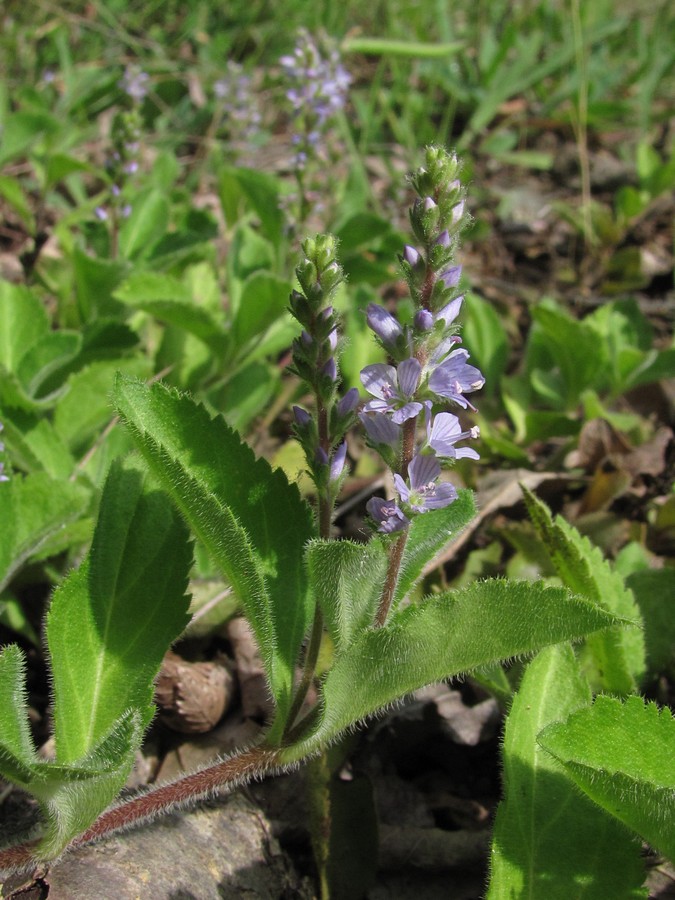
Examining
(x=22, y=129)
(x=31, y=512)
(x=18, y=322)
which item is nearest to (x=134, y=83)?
(x=22, y=129)

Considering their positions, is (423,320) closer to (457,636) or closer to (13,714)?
(457,636)

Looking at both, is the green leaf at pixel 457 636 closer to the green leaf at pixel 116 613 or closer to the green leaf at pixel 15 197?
the green leaf at pixel 116 613

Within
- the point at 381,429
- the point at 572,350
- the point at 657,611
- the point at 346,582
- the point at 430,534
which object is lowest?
the point at 657,611

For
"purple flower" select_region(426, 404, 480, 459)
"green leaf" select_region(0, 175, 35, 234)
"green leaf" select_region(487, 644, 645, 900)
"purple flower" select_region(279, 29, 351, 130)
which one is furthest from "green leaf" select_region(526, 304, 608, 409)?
"green leaf" select_region(0, 175, 35, 234)

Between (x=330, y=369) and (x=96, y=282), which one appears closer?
(x=330, y=369)

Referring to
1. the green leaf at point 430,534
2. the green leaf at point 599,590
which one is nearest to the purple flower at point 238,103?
the green leaf at point 599,590

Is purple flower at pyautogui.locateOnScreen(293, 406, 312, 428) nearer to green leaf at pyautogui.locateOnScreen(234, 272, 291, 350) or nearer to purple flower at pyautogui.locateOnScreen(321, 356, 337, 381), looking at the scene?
purple flower at pyautogui.locateOnScreen(321, 356, 337, 381)

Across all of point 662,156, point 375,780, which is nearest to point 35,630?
point 375,780
